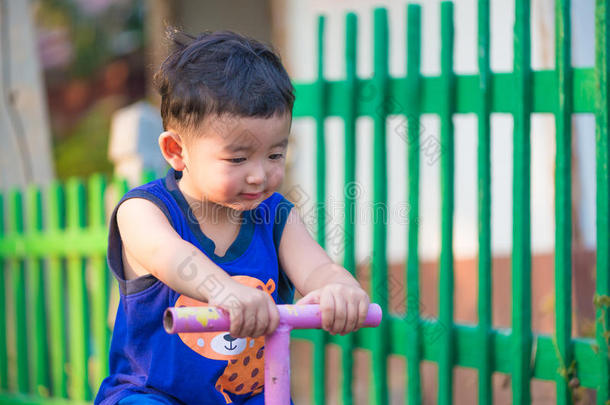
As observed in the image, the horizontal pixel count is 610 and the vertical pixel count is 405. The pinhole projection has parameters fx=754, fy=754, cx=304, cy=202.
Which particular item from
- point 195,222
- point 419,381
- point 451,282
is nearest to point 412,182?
point 451,282

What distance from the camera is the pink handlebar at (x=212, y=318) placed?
151 cm

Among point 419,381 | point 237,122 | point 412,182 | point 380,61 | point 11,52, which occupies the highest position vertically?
point 11,52

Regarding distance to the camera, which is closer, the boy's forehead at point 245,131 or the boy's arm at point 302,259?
the boy's forehead at point 245,131

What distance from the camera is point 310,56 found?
20.6 ft

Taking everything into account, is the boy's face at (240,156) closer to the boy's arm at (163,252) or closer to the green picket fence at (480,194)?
the boy's arm at (163,252)

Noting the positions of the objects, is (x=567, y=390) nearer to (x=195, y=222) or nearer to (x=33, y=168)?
(x=195, y=222)

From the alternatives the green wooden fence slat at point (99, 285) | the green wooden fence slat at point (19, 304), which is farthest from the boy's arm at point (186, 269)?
the green wooden fence slat at point (19, 304)

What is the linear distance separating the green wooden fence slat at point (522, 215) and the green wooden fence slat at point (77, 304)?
2448 mm

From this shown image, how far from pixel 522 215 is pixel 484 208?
0.52 feet

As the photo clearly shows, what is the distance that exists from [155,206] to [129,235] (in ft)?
0.33

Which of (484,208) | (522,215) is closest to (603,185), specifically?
(522,215)

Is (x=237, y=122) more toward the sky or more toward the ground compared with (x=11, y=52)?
more toward the ground

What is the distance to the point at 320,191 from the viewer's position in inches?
135

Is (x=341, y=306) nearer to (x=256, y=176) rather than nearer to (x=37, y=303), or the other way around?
(x=256, y=176)
